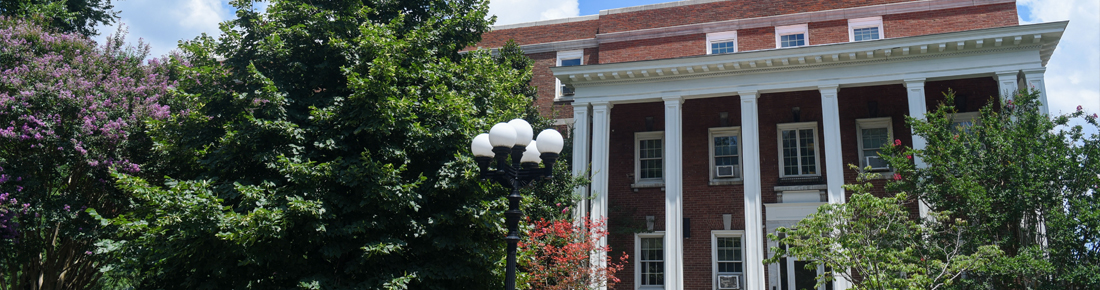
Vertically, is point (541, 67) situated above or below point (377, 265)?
above

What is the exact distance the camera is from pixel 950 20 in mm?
21938

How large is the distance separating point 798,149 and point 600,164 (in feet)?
20.3

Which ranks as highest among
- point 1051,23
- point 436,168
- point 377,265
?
point 1051,23

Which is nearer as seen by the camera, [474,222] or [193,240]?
[193,240]

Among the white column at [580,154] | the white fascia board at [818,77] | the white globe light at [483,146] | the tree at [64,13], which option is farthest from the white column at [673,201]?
the tree at [64,13]

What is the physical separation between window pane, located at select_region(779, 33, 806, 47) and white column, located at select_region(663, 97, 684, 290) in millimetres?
5069

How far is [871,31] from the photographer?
23.2 meters

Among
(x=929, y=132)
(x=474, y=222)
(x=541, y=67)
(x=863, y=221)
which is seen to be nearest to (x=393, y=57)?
(x=474, y=222)

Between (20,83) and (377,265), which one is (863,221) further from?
(20,83)

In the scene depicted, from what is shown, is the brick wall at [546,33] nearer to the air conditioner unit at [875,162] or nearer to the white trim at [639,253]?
the white trim at [639,253]

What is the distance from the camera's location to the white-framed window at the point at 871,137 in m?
21.2

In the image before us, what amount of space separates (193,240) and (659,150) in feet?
50.9

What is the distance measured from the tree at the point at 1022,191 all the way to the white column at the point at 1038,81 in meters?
1.96

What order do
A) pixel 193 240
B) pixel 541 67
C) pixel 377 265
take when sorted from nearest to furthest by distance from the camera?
pixel 193 240 → pixel 377 265 → pixel 541 67
